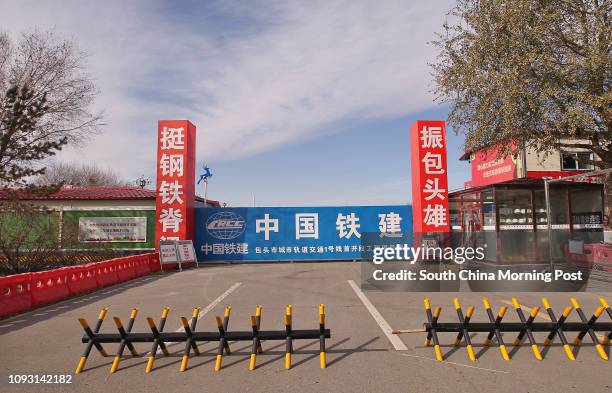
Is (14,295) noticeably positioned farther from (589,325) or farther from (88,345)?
(589,325)

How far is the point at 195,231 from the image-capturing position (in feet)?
70.5

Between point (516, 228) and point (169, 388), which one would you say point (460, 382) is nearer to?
point (169, 388)

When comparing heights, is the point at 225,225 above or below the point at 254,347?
above

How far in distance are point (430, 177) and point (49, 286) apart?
14.6 metres

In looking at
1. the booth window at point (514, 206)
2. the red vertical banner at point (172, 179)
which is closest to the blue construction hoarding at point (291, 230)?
the red vertical banner at point (172, 179)

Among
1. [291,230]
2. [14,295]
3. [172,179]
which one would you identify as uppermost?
[172,179]

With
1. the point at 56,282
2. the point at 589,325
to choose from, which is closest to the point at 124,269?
the point at 56,282

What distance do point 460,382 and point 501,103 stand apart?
1175 cm

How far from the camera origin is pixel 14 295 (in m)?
9.23

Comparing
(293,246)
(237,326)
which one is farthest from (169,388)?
(293,246)

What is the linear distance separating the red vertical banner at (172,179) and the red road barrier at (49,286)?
849 cm

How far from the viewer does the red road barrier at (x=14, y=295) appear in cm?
891

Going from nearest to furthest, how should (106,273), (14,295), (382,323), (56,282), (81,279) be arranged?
1. (382,323)
2. (14,295)
3. (56,282)
4. (81,279)
5. (106,273)

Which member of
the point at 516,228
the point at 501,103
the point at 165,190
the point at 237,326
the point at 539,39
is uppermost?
the point at 539,39
